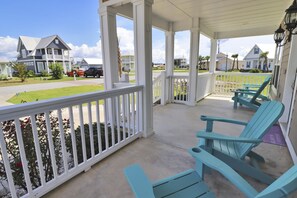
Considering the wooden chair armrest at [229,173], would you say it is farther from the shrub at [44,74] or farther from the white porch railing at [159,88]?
the white porch railing at [159,88]

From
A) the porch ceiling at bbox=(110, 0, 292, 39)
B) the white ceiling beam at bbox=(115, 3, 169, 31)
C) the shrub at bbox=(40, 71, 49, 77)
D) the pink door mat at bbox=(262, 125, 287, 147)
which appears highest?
the porch ceiling at bbox=(110, 0, 292, 39)

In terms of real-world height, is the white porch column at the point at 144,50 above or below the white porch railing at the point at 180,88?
above

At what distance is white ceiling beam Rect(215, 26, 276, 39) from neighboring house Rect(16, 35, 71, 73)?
5.93 metres

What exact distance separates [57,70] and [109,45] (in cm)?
105

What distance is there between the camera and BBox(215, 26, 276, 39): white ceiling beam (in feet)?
18.3

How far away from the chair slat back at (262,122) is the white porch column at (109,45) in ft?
7.92

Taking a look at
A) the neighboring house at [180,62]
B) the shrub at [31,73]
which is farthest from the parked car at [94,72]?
the shrub at [31,73]

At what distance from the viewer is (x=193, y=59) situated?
16.4 feet

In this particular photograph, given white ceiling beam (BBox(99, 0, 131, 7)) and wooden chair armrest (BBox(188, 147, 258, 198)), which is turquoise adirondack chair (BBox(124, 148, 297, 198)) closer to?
wooden chair armrest (BBox(188, 147, 258, 198))

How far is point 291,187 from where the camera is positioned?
2.37ft

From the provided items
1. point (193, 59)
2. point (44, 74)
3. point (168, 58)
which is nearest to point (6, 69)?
point (44, 74)

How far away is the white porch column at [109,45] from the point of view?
9.70 feet

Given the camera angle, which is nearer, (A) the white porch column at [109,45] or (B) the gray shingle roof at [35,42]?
(B) the gray shingle roof at [35,42]

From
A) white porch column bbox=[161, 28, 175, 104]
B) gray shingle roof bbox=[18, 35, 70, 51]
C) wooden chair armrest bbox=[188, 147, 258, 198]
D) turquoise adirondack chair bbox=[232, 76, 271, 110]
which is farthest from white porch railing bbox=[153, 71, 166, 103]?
wooden chair armrest bbox=[188, 147, 258, 198]
